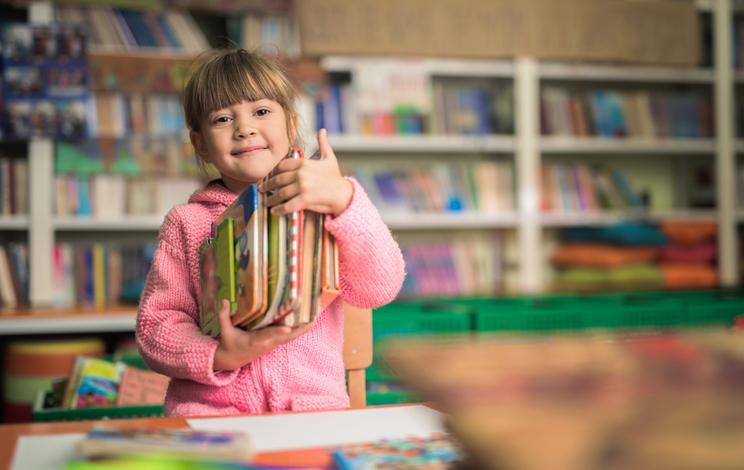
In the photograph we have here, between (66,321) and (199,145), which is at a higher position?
(199,145)

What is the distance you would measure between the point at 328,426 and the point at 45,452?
10.6 inches

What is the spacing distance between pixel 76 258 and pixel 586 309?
6.41ft

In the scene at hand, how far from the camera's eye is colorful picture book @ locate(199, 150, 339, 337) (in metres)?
0.88

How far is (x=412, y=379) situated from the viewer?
0.44 meters

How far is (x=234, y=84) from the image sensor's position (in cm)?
128

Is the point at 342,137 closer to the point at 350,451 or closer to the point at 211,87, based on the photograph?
the point at 211,87

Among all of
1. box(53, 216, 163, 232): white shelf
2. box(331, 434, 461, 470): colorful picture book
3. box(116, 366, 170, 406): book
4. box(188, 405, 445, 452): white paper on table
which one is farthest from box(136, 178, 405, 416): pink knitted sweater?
box(53, 216, 163, 232): white shelf

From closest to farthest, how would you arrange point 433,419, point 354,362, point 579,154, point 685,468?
point 685,468 → point 433,419 → point 354,362 → point 579,154

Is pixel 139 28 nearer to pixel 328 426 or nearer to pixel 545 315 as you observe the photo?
pixel 545 315

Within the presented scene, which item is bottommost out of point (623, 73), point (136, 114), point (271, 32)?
point (136, 114)

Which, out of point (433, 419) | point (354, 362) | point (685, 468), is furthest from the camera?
point (354, 362)

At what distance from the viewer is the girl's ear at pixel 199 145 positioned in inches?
54.5

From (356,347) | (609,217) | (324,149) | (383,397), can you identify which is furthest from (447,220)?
(324,149)

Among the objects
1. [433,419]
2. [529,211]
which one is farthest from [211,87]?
[529,211]
